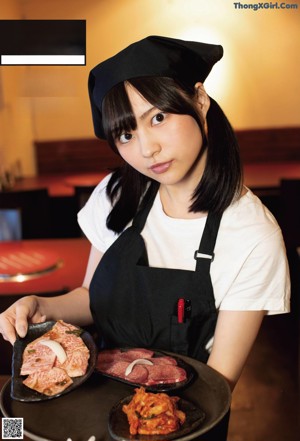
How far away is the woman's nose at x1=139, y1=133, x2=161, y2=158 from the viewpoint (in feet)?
4.16

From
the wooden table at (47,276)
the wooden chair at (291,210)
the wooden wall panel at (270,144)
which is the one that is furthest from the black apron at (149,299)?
the wooden chair at (291,210)

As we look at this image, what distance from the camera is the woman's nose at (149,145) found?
127 cm

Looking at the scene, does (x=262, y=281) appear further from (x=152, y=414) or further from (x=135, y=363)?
(x=152, y=414)

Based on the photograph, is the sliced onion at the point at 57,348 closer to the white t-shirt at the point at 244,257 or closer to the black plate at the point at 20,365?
the black plate at the point at 20,365

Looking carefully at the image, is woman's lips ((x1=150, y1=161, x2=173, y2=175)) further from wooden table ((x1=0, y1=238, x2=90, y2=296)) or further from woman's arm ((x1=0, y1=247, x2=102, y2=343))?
wooden table ((x1=0, y1=238, x2=90, y2=296))

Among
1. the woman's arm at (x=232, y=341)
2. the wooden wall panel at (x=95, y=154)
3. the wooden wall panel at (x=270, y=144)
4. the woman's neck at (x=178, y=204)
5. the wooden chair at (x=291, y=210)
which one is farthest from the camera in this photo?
the wooden chair at (x=291, y=210)

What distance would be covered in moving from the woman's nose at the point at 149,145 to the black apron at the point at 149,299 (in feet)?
0.89

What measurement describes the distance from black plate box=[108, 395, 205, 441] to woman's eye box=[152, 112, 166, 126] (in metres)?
0.55

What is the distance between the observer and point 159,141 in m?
1.28

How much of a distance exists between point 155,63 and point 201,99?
17 cm

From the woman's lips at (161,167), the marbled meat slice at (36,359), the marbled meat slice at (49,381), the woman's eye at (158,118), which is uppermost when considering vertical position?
the woman's eye at (158,118)

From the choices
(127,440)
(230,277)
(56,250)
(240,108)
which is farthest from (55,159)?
(127,440)

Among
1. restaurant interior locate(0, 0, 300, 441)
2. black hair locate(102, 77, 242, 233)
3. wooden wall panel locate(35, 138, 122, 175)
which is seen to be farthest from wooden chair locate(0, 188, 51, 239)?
black hair locate(102, 77, 242, 233)

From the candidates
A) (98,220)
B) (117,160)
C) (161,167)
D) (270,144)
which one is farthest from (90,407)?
(117,160)
